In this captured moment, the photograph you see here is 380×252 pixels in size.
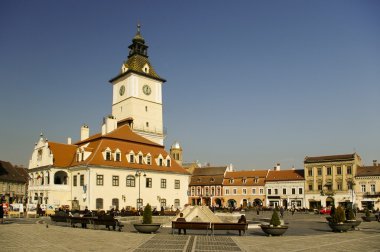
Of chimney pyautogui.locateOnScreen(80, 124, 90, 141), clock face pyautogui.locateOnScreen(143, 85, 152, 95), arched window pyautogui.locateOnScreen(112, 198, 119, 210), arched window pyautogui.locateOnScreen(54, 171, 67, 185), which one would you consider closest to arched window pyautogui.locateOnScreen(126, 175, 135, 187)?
arched window pyautogui.locateOnScreen(112, 198, 119, 210)

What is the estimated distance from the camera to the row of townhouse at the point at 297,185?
75812 mm

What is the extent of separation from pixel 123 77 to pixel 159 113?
30.4 ft

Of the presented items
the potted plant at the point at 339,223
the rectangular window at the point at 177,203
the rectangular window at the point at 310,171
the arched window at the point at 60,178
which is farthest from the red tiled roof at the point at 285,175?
the potted plant at the point at 339,223

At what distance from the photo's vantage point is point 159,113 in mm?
75625

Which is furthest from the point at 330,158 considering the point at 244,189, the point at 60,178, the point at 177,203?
the point at 60,178

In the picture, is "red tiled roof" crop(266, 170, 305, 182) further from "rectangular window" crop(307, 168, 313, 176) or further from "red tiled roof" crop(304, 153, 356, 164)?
"red tiled roof" crop(304, 153, 356, 164)

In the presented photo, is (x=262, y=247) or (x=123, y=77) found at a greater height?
(x=123, y=77)

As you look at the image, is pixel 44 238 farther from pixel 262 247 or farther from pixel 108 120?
pixel 108 120

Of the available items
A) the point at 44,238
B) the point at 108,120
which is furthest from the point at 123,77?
the point at 44,238

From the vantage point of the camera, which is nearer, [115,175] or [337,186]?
[115,175]

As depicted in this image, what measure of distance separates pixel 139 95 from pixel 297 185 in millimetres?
37344

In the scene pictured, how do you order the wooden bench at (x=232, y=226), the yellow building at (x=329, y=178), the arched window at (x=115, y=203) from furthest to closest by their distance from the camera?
the yellow building at (x=329, y=178)
the arched window at (x=115, y=203)
the wooden bench at (x=232, y=226)

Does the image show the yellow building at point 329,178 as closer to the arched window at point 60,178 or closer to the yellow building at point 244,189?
the yellow building at point 244,189

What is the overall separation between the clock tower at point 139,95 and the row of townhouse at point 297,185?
20.7 m
